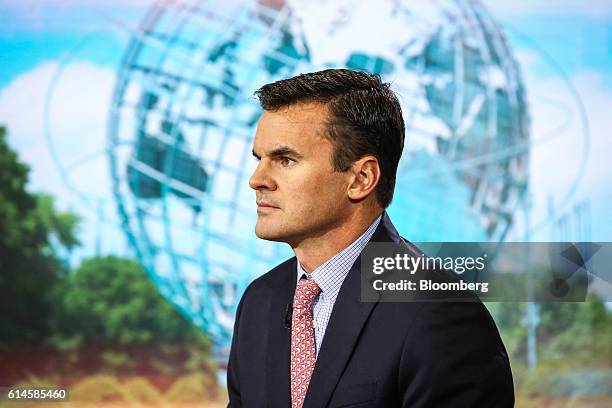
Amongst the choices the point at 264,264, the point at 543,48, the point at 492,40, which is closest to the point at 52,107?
the point at 264,264

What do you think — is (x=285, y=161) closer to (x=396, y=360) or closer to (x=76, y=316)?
(x=396, y=360)

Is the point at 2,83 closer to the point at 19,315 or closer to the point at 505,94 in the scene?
the point at 19,315

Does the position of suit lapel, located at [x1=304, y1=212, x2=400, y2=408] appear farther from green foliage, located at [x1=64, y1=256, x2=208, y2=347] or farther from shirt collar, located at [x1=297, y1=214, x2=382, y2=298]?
green foliage, located at [x1=64, y1=256, x2=208, y2=347]

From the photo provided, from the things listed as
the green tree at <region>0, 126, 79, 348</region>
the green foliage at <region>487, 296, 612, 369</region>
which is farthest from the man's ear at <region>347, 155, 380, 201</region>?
the green tree at <region>0, 126, 79, 348</region>

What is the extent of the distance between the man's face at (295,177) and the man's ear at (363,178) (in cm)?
3

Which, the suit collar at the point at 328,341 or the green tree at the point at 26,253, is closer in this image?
the suit collar at the point at 328,341

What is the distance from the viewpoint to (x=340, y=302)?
55.4 inches

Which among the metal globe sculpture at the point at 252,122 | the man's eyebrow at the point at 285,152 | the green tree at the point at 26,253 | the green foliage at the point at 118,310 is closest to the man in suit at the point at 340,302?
the man's eyebrow at the point at 285,152

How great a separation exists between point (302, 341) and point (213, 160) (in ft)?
8.19

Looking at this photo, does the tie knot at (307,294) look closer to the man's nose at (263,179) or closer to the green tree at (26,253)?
the man's nose at (263,179)

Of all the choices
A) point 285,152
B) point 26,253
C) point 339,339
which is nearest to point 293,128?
point 285,152

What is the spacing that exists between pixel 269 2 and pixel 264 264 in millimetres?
1247

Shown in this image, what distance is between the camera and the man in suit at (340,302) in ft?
4.23

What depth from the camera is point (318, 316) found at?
1.45 meters
